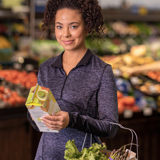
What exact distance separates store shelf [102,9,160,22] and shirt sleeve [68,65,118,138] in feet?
15.1

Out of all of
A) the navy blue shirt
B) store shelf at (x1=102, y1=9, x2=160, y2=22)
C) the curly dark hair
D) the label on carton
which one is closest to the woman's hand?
the label on carton

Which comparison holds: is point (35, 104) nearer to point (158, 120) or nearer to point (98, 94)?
point (98, 94)

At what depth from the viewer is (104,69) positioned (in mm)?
1665

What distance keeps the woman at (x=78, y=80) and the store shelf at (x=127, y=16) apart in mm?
4496

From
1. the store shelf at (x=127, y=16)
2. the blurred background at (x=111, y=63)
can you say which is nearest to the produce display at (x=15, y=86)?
the blurred background at (x=111, y=63)

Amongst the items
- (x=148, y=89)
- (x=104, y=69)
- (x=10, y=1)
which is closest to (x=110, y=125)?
(x=104, y=69)

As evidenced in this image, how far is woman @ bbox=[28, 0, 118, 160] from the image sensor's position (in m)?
1.61

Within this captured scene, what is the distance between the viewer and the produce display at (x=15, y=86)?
10.9 ft

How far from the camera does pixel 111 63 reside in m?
4.88

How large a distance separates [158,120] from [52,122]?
2.45 meters

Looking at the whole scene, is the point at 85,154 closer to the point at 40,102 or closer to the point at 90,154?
the point at 90,154

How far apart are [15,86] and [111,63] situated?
1.72 m

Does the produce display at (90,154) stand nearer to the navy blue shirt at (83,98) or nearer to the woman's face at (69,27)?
the navy blue shirt at (83,98)

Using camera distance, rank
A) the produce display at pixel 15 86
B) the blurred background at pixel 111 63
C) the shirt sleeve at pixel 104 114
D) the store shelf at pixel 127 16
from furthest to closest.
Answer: the store shelf at pixel 127 16, the produce display at pixel 15 86, the blurred background at pixel 111 63, the shirt sleeve at pixel 104 114
